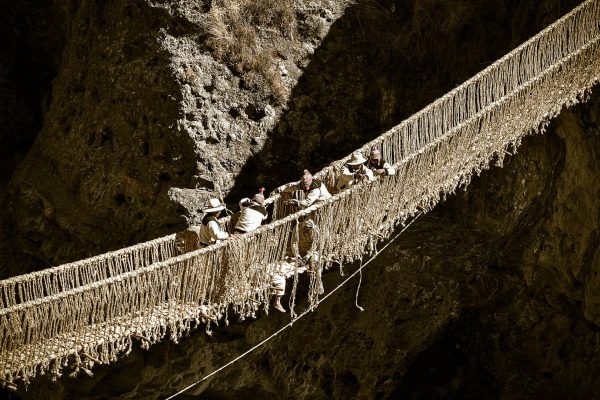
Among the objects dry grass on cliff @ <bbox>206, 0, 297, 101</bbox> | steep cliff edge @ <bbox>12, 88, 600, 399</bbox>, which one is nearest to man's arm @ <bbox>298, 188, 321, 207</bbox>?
steep cliff edge @ <bbox>12, 88, 600, 399</bbox>

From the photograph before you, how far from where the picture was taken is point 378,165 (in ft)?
18.5

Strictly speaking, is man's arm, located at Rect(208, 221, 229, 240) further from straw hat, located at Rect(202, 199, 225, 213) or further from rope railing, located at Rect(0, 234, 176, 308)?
rope railing, located at Rect(0, 234, 176, 308)

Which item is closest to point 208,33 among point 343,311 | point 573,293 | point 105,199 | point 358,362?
point 105,199

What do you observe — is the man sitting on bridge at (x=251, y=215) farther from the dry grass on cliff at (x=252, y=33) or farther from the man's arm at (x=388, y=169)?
the dry grass on cliff at (x=252, y=33)

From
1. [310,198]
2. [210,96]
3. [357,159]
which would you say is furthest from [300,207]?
[210,96]

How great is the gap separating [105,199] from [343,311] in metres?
2.40

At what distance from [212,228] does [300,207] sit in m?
0.70

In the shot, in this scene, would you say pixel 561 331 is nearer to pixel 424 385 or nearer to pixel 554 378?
pixel 554 378

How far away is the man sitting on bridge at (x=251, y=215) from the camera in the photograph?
5.51m

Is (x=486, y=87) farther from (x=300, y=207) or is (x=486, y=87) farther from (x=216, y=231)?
(x=216, y=231)

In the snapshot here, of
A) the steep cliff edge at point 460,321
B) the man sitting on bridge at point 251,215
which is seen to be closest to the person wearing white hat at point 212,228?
Result: the man sitting on bridge at point 251,215

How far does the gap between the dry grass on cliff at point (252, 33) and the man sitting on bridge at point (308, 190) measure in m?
1.33

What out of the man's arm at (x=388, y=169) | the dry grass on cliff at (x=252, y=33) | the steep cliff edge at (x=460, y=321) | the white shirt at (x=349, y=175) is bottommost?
the steep cliff edge at (x=460, y=321)

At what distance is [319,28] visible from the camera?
23.6 ft
